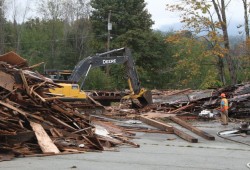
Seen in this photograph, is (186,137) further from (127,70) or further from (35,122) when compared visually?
(127,70)

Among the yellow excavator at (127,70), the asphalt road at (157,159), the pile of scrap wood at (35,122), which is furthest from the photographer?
the yellow excavator at (127,70)

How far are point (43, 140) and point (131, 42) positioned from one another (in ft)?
Answer: 151

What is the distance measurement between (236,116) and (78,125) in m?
12.5

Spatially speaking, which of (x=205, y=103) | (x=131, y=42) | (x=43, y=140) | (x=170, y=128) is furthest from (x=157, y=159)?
(x=131, y=42)

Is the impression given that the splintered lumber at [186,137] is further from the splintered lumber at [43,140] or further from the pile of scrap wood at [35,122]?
the splintered lumber at [43,140]

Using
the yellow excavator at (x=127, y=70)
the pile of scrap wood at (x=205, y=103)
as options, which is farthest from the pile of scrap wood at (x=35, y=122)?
the pile of scrap wood at (x=205, y=103)

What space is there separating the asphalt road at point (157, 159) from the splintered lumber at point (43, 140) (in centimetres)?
37

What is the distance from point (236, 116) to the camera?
22719 mm

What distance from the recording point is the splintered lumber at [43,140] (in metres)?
10.1

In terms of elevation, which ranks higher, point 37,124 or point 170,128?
point 37,124

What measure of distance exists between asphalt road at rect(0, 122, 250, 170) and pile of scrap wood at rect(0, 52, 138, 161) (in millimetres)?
517

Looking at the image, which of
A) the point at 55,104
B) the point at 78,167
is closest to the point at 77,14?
the point at 55,104

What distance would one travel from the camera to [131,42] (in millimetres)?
55719

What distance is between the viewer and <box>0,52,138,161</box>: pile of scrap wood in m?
10.1
